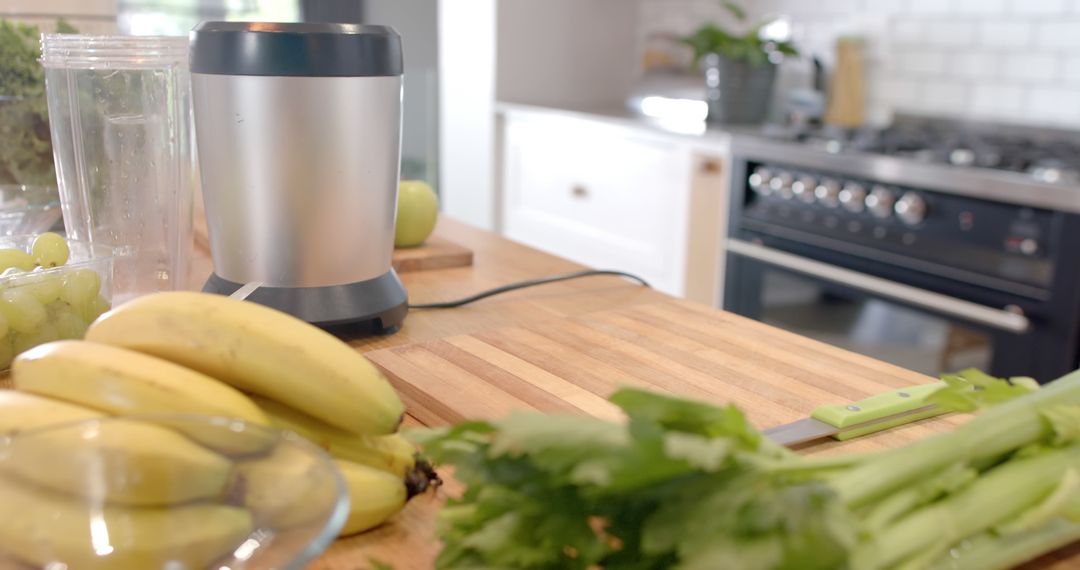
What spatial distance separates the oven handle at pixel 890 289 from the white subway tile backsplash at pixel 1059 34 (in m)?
0.76

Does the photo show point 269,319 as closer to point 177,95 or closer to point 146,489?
point 146,489

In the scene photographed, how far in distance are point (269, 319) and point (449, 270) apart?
66 centimetres

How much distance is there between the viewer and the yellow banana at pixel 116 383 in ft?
1.69

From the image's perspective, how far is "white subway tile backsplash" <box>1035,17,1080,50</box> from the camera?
2275mm

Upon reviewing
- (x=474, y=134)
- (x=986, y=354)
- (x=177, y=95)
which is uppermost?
(x=177, y=95)

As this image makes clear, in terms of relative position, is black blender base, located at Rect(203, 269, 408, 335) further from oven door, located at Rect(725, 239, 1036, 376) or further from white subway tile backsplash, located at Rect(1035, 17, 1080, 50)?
white subway tile backsplash, located at Rect(1035, 17, 1080, 50)

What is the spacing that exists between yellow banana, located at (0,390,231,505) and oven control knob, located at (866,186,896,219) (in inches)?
70.7

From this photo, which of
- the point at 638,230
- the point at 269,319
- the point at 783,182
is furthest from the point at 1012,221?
the point at 269,319

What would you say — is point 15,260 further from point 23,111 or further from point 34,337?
point 23,111

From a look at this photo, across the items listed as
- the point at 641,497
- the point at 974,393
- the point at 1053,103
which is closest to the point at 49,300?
the point at 641,497

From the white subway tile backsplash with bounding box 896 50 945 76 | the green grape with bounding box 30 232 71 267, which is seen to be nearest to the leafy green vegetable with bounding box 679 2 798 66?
the white subway tile backsplash with bounding box 896 50 945 76

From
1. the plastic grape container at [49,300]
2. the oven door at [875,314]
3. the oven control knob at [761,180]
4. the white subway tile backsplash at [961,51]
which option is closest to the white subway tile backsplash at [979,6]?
the white subway tile backsplash at [961,51]

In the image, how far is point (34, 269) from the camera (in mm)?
785

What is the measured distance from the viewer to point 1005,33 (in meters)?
2.43
